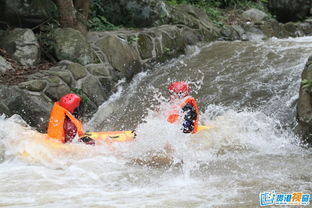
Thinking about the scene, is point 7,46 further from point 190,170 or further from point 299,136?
point 299,136

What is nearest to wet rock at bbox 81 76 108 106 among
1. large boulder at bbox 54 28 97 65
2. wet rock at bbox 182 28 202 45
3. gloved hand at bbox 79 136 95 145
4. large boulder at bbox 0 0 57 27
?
large boulder at bbox 54 28 97 65

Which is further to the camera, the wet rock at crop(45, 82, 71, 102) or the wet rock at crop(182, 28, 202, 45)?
the wet rock at crop(182, 28, 202, 45)

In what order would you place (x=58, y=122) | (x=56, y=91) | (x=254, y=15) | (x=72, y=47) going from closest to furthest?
(x=58, y=122) < (x=56, y=91) < (x=72, y=47) < (x=254, y=15)

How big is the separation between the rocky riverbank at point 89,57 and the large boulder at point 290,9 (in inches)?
213

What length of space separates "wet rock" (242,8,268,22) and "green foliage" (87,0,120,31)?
6.45 m

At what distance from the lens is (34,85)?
25.1 ft

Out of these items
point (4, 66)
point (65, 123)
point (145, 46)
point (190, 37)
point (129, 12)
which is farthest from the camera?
point (190, 37)

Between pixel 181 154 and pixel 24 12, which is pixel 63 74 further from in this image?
pixel 181 154

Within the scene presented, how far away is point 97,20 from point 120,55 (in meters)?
1.92

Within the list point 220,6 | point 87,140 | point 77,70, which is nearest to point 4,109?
point 87,140

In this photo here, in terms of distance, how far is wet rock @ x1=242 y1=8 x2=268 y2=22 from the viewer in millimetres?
15922

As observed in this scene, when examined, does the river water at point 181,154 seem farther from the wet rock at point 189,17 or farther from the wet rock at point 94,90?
the wet rock at point 189,17

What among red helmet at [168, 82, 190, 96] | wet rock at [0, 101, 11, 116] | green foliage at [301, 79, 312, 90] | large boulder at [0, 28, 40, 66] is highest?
large boulder at [0, 28, 40, 66]

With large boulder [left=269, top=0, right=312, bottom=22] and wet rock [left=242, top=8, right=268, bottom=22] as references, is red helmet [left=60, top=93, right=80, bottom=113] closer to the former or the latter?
wet rock [left=242, top=8, right=268, bottom=22]
